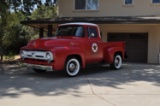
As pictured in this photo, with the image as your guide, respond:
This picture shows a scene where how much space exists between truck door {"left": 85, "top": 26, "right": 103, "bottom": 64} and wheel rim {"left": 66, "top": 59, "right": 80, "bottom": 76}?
0.69m

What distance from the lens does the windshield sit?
12823 millimetres

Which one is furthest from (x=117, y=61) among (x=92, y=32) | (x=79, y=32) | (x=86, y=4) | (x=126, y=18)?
(x=86, y=4)

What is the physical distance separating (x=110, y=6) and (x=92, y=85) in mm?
12480

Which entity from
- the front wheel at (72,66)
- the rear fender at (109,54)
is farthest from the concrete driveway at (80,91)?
the rear fender at (109,54)

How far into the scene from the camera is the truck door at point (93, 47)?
12.8 metres

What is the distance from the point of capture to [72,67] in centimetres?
1209

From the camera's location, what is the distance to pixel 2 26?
79.6ft

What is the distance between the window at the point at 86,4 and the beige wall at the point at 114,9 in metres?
0.32

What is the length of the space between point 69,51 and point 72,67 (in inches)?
30.8

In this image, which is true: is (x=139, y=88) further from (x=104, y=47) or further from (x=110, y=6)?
(x=110, y=6)

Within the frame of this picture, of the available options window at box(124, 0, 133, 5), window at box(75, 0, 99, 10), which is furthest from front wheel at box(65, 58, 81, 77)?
window at box(75, 0, 99, 10)

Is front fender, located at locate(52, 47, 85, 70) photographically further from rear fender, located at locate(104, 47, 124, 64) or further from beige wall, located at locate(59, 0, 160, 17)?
beige wall, located at locate(59, 0, 160, 17)

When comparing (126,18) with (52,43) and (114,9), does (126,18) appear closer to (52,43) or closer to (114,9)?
(114,9)

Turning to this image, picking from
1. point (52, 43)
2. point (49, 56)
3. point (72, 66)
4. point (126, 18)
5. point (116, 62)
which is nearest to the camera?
point (49, 56)
